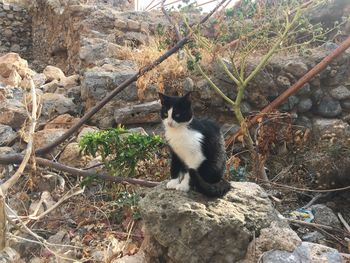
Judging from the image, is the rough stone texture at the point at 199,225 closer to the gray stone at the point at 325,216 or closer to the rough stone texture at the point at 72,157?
the gray stone at the point at 325,216

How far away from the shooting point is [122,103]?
6133mm

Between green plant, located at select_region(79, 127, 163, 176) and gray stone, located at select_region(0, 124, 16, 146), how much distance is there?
1575 mm

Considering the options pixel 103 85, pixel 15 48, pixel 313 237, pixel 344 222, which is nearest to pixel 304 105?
pixel 344 222

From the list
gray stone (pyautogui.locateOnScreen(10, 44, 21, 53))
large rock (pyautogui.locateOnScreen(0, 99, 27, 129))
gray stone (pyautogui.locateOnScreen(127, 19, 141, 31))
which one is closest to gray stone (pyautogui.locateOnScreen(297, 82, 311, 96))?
large rock (pyautogui.locateOnScreen(0, 99, 27, 129))

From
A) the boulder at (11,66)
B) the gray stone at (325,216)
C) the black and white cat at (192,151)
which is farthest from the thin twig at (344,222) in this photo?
the boulder at (11,66)

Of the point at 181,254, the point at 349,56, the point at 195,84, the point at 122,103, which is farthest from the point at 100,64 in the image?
the point at 181,254

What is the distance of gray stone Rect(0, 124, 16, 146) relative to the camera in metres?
5.56

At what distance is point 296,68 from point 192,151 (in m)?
3.80

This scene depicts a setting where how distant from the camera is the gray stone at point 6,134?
5.56 metres

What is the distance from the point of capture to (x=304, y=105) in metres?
6.43

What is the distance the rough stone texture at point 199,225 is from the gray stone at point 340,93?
3.81 meters

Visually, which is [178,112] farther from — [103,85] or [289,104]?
[289,104]

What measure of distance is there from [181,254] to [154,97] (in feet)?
10.9

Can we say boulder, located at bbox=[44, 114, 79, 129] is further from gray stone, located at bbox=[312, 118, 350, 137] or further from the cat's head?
Result: gray stone, located at bbox=[312, 118, 350, 137]
